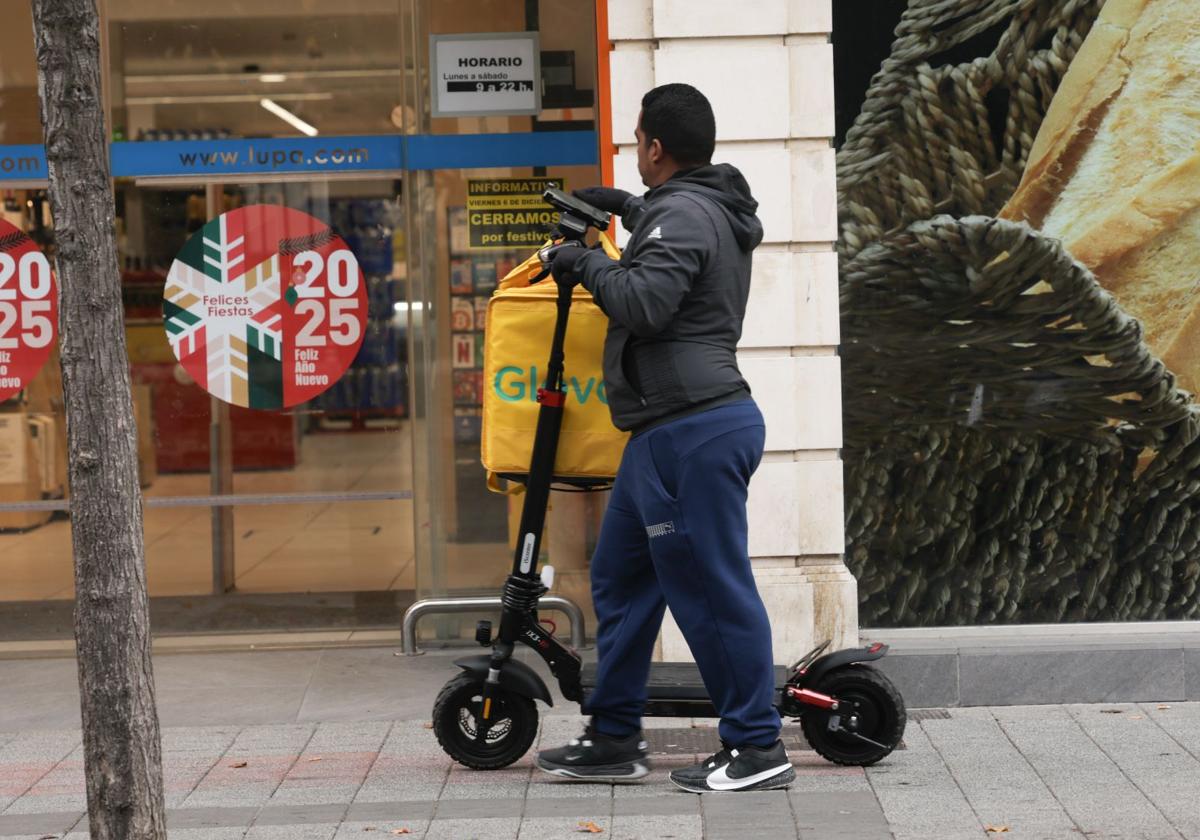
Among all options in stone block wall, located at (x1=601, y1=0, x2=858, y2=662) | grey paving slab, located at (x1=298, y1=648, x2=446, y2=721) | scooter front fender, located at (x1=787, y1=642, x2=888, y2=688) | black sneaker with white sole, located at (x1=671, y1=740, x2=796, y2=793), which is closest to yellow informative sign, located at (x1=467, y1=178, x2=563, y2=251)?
stone block wall, located at (x1=601, y1=0, x2=858, y2=662)

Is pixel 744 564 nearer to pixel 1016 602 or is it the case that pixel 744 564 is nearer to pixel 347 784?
pixel 347 784

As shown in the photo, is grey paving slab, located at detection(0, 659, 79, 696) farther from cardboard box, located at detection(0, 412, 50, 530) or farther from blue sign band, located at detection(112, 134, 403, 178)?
blue sign band, located at detection(112, 134, 403, 178)

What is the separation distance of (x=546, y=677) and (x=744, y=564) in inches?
85.3

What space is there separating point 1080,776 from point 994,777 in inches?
10.8

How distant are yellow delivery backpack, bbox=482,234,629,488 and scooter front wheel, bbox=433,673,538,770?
74 cm

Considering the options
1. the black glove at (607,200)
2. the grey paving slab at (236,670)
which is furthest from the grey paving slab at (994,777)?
the grey paving slab at (236,670)

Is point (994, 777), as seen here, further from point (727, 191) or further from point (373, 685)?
point (373, 685)

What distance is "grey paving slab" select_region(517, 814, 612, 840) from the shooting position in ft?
16.7

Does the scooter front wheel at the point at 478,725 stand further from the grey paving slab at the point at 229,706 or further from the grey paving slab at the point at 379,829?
the grey paving slab at the point at 229,706

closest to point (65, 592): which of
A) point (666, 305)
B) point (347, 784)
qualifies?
point (347, 784)

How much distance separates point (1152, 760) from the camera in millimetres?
5828

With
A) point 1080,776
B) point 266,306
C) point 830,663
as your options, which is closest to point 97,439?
point 830,663

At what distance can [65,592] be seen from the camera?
334 inches

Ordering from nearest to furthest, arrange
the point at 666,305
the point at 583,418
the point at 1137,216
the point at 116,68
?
1. the point at 666,305
2. the point at 583,418
3. the point at 1137,216
4. the point at 116,68
